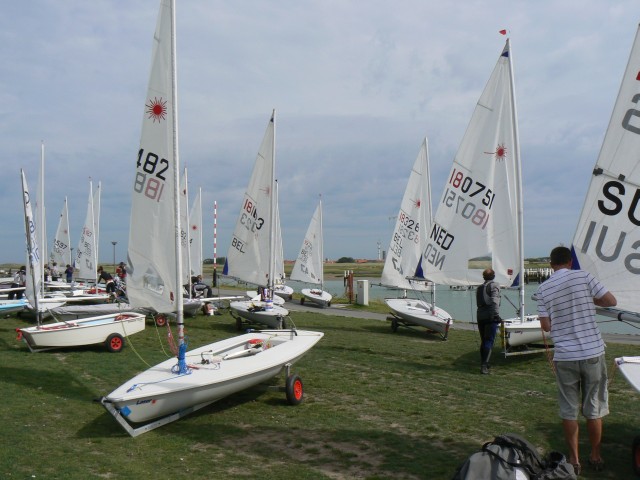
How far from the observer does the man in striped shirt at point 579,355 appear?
4.15 meters

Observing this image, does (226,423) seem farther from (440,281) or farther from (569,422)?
(440,281)

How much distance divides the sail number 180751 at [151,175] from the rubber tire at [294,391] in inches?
98.8

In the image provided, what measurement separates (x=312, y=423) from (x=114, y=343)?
5320 mm

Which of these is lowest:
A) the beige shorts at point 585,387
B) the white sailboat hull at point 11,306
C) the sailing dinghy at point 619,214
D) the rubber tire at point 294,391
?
the rubber tire at point 294,391

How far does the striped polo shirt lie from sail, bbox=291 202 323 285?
749 inches

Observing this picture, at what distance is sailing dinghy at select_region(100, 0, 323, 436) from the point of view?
572 cm

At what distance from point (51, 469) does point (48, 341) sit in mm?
5509

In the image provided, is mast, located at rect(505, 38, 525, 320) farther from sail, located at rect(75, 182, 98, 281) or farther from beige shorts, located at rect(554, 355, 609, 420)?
sail, located at rect(75, 182, 98, 281)

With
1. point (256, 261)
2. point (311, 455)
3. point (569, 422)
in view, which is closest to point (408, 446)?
point (311, 455)

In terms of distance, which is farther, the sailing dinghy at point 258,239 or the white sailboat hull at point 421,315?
the sailing dinghy at point 258,239

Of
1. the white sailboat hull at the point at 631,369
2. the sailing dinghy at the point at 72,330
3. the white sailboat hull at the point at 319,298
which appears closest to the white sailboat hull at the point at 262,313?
the sailing dinghy at the point at 72,330

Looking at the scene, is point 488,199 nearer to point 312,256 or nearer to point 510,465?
point 510,465

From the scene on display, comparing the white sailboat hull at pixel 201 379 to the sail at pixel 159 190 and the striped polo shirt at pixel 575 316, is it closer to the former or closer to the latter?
the sail at pixel 159 190

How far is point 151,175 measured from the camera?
639 cm
